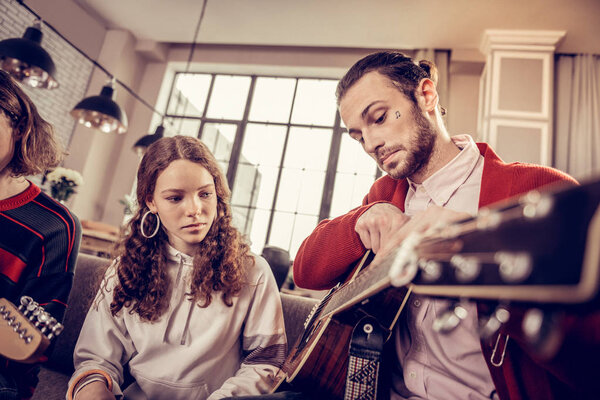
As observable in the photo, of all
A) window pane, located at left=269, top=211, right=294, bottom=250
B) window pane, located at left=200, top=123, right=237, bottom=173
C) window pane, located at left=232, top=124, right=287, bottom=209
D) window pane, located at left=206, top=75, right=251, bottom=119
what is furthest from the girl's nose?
window pane, located at left=206, top=75, right=251, bottom=119

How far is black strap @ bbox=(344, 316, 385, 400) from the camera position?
964 millimetres

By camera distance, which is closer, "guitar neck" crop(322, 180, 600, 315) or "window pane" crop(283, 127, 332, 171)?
"guitar neck" crop(322, 180, 600, 315)

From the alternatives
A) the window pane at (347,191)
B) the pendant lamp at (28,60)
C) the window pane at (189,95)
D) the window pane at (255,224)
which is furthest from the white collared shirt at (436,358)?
the window pane at (189,95)

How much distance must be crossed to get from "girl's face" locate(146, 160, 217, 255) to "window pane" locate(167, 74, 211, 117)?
20.5ft

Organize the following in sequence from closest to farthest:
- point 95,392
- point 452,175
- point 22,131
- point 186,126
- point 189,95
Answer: point 95,392 → point 452,175 → point 22,131 → point 186,126 → point 189,95

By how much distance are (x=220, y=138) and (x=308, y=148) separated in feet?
5.96

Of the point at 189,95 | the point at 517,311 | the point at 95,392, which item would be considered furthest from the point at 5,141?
the point at 189,95

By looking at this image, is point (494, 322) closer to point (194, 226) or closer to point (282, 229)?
point (194, 226)

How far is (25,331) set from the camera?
0.90 metres

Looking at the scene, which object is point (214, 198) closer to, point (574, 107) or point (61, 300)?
point (61, 300)

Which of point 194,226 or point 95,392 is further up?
point 194,226

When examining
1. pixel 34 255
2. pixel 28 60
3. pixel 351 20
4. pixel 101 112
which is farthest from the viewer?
pixel 351 20

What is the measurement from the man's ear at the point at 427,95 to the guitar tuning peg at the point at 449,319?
110 centimetres

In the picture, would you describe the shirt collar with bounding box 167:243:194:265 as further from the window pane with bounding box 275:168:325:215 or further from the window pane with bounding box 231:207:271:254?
the window pane with bounding box 231:207:271:254
